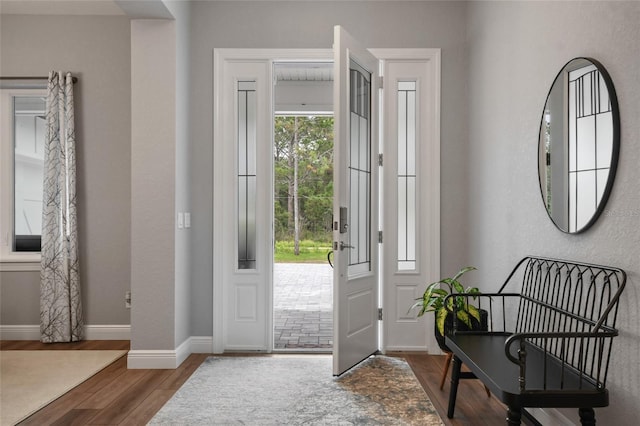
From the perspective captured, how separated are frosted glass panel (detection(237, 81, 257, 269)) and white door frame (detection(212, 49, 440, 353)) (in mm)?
119

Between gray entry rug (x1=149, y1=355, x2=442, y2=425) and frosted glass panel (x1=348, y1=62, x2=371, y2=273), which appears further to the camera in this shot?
frosted glass panel (x1=348, y1=62, x2=371, y2=273)

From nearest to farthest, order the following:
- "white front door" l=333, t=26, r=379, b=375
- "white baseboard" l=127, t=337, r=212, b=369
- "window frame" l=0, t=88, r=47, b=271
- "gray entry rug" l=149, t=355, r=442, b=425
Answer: "gray entry rug" l=149, t=355, r=442, b=425, "white front door" l=333, t=26, r=379, b=375, "white baseboard" l=127, t=337, r=212, b=369, "window frame" l=0, t=88, r=47, b=271

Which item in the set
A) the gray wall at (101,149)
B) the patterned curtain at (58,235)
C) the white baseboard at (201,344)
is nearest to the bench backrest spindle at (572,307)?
the white baseboard at (201,344)

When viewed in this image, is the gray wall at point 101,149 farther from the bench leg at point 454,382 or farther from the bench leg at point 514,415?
the bench leg at point 514,415

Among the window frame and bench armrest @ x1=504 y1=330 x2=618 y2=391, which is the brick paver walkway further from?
the window frame

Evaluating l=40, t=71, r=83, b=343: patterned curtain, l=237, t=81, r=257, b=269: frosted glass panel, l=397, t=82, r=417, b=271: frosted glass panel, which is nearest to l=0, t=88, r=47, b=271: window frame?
l=40, t=71, r=83, b=343: patterned curtain

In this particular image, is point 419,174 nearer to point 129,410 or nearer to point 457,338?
point 457,338

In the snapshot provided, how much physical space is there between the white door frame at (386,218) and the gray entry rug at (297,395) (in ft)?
1.07

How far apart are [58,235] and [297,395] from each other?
268cm

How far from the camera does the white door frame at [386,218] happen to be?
389cm

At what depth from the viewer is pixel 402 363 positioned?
3625mm

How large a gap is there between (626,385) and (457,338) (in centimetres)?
84

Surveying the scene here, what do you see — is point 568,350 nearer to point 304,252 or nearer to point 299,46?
point 299,46

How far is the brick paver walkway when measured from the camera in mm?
4383
